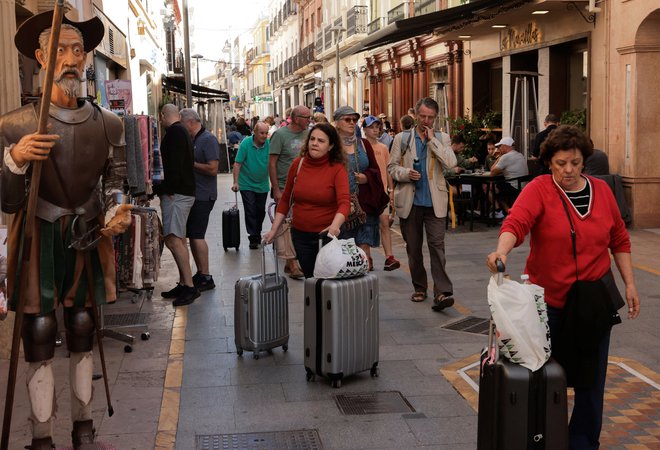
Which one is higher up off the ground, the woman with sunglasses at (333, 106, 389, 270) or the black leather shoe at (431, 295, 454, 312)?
the woman with sunglasses at (333, 106, 389, 270)

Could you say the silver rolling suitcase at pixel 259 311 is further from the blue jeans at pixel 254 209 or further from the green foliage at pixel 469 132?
the green foliage at pixel 469 132

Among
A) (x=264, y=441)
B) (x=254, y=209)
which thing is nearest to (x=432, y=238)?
(x=264, y=441)

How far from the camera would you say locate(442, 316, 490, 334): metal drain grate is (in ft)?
24.7

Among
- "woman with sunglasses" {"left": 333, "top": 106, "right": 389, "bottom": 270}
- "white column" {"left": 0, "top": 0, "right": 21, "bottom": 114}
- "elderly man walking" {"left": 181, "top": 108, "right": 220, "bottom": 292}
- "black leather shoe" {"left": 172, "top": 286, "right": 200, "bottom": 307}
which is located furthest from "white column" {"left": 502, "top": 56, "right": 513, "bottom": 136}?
"white column" {"left": 0, "top": 0, "right": 21, "bottom": 114}

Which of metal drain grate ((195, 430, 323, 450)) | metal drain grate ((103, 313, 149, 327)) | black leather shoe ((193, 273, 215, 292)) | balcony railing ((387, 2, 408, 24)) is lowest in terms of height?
metal drain grate ((195, 430, 323, 450))

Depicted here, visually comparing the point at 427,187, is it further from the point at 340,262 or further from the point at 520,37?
the point at 520,37

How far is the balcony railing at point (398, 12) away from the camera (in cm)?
2930

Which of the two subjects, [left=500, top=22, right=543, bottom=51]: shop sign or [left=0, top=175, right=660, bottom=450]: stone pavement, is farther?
[left=500, top=22, right=543, bottom=51]: shop sign

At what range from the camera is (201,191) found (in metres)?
9.38

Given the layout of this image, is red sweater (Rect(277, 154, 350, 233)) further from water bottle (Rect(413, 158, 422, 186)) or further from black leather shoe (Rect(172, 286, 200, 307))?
black leather shoe (Rect(172, 286, 200, 307))

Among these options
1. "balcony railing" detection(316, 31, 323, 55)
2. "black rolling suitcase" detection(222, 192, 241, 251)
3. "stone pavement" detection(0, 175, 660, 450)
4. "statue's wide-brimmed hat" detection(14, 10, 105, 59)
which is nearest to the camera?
"statue's wide-brimmed hat" detection(14, 10, 105, 59)

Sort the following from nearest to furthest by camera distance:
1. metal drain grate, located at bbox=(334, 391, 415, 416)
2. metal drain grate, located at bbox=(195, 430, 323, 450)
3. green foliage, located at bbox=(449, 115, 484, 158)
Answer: metal drain grate, located at bbox=(195, 430, 323, 450) → metal drain grate, located at bbox=(334, 391, 415, 416) → green foliage, located at bbox=(449, 115, 484, 158)

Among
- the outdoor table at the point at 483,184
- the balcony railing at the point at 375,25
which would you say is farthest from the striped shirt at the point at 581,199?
the balcony railing at the point at 375,25

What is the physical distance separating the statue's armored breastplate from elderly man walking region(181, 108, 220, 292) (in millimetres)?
4475
